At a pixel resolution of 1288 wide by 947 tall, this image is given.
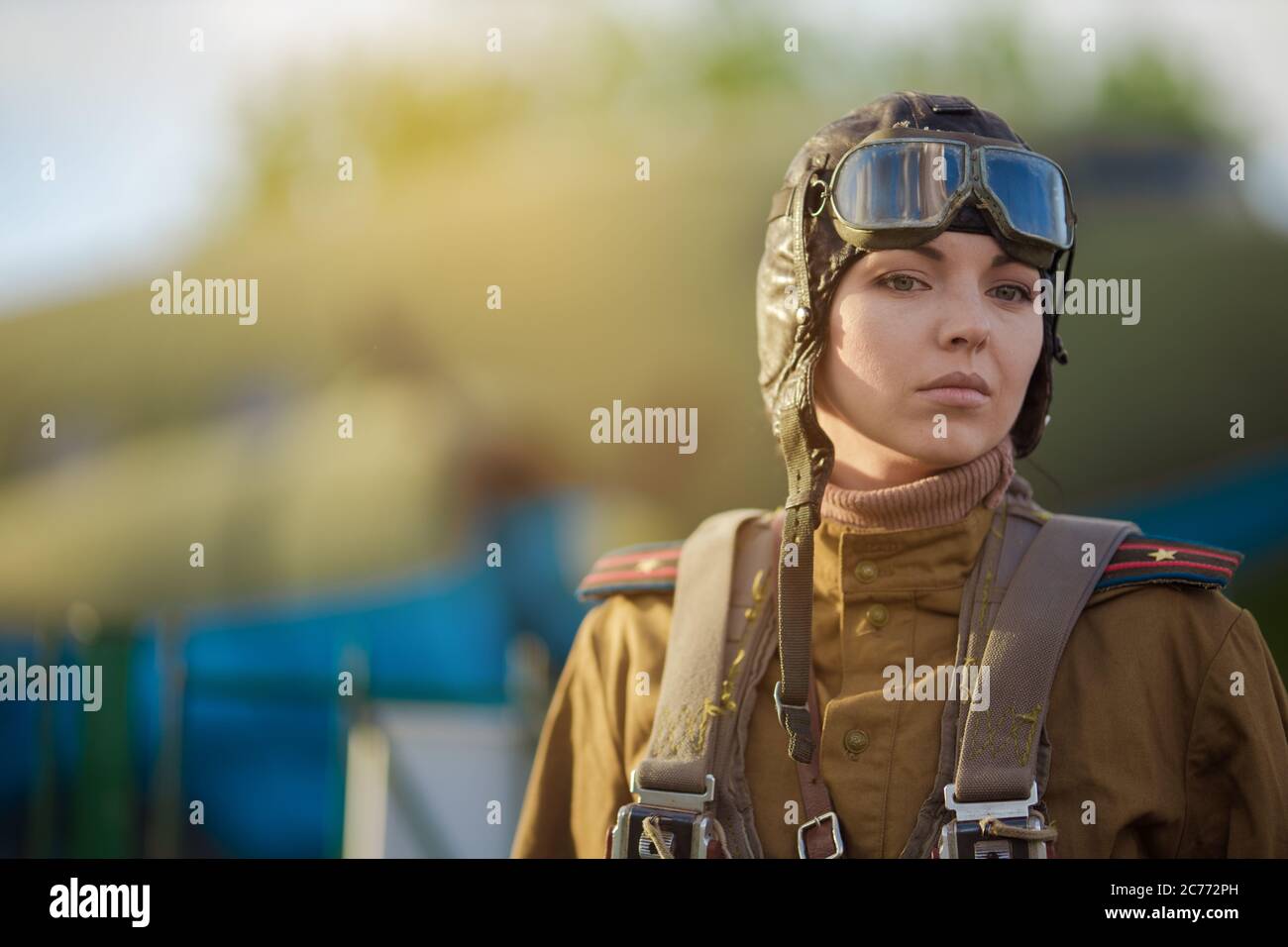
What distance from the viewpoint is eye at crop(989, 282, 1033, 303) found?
2162 millimetres

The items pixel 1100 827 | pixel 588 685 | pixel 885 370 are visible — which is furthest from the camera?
pixel 588 685

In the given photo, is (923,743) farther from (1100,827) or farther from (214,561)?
(214,561)

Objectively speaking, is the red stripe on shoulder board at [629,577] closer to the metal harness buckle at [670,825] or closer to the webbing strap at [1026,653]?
the metal harness buckle at [670,825]

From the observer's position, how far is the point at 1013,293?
2.18 m

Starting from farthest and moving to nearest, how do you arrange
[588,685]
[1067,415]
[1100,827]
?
[1067,415] < [588,685] < [1100,827]

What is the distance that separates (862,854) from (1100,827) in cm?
37

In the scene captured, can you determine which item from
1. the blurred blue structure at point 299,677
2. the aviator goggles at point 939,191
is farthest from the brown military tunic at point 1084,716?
the blurred blue structure at point 299,677

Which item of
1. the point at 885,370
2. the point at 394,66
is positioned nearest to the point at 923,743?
the point at 885,370

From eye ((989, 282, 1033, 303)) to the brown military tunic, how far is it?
36 cm

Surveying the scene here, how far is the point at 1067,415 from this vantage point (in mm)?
2744

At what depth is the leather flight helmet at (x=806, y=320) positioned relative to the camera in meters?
2.13

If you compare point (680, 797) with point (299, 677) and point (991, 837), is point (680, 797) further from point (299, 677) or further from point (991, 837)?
point (299, 677)

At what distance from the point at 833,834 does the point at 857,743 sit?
150 millimetres

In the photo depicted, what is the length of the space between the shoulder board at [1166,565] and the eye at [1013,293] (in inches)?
17.5
